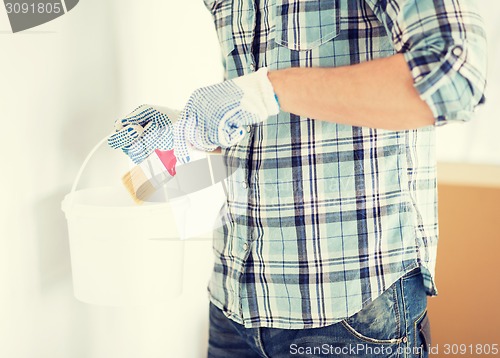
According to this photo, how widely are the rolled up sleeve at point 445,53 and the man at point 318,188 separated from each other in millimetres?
72

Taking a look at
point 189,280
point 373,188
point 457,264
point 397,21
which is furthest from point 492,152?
point 397,21

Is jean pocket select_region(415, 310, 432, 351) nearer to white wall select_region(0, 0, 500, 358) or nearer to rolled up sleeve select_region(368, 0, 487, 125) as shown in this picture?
rolled up sleeve select_region(368, 0, 487, 125)

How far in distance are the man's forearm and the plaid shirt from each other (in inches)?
3.0

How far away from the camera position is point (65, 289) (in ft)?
3.62

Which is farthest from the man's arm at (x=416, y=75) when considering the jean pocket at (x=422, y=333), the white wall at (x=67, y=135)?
the white wall at (x=67, y=135)

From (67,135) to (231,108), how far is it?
450mm

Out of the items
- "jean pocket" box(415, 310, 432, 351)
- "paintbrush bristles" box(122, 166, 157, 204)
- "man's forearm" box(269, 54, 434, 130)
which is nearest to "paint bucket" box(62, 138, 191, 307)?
"paintbrush bristles" box(122, 166, 157, 204)

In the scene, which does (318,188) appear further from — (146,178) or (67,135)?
Answer: (67,135)

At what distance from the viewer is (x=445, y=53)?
25.7 inches

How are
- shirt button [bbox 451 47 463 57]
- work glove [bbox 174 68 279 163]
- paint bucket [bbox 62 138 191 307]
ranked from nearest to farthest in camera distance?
shirt button [bbox 451 47 463 57] → work glove [bbox 174 68 279 163] → paint bucket [bbox 62 138 191 307]

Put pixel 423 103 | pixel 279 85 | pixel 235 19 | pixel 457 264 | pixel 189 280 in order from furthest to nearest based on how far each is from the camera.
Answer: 1. pixel 457 264
2. pixel 189 280
3. pixel 235 19
4. pixel 279 85
5. pixel 423 103

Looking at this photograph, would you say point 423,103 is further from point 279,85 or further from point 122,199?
point 122,199

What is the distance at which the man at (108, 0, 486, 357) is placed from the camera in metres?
0.80

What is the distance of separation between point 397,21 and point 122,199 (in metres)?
0.68
